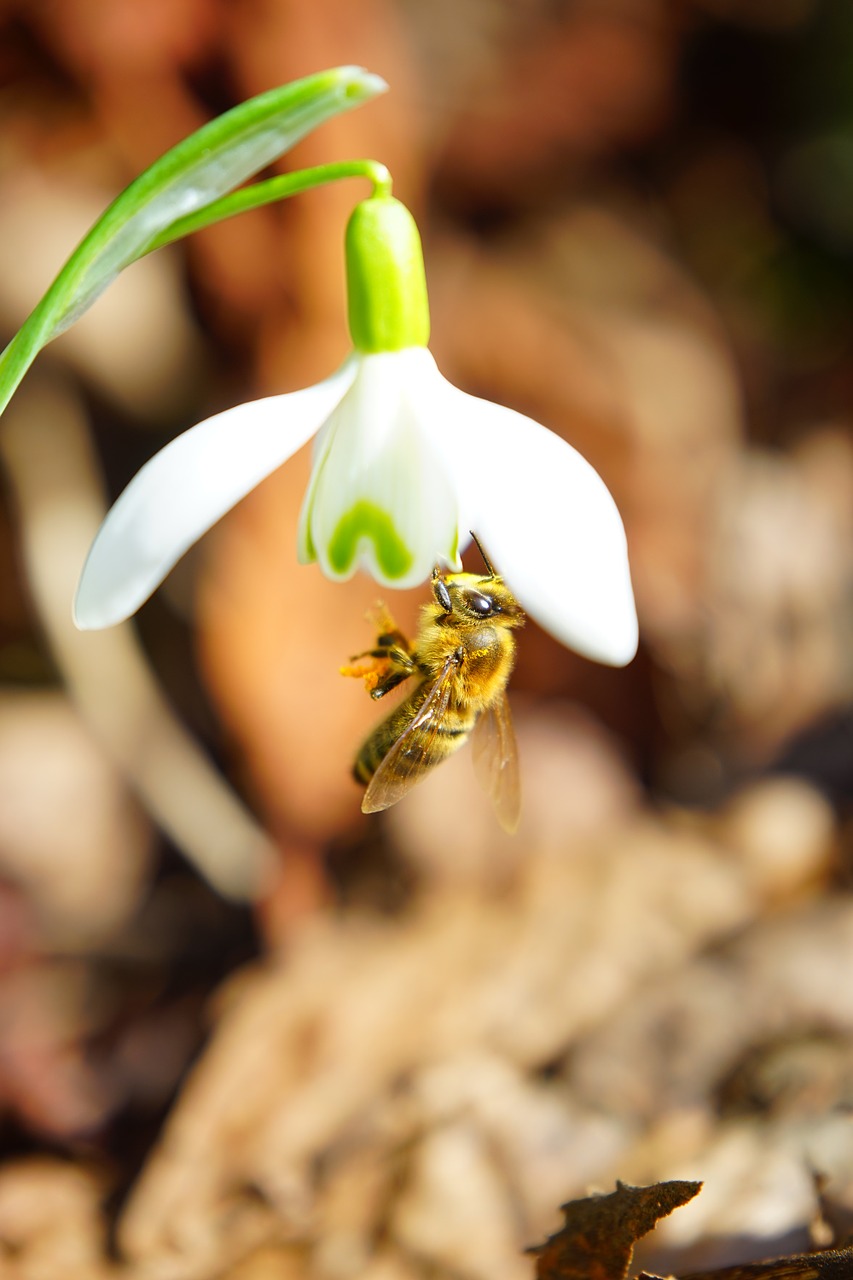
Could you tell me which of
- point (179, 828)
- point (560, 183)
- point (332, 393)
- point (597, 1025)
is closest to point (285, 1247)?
point (597, 1025)

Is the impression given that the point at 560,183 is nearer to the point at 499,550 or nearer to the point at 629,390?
the point at 629,390

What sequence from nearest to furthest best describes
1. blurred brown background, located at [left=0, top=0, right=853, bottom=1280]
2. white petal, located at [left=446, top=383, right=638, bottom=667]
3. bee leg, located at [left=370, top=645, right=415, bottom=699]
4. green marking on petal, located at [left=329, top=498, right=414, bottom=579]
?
1. white petal, located at [left=446, top=383, right=638, bottom=667]
2. green marking on petal, located at [left=329, top=498, right=414, bottom=579]
3. bee leg, located at [left=370, top=645, right=415, bottom=699]
4. blurred brown background, located at [left=0, top=0, right=853, bottom=1280]

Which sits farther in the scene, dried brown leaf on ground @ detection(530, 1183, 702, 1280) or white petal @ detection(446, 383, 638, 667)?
dried brown leaf on ground @ detection(530, 1183, 702, 1280)

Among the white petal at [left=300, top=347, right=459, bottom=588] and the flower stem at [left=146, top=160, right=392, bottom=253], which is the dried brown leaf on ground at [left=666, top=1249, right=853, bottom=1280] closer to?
the white petal at [left=300, top=347, right=459, bottom=588]

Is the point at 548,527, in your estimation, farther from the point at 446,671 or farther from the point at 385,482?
the point at 446,671

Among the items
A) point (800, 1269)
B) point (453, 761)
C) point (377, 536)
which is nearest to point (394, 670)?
point (377, 536)

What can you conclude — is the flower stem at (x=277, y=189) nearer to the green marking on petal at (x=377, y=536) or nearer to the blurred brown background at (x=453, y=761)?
the green marking on petal at (x=377, y=536)

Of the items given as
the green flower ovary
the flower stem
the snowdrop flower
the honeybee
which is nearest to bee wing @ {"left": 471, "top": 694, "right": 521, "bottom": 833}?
the honeybee
